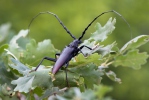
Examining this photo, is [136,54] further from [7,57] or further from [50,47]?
[7,57]

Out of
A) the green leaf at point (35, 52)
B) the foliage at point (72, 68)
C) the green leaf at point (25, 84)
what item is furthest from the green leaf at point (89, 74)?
the green leaf at point (35, 52)

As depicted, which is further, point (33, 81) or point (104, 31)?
point (104, 31)

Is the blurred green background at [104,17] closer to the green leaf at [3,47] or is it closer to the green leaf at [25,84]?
the green leaf at [3,47]

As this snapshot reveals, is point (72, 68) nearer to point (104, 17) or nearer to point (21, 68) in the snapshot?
point (21, 68)

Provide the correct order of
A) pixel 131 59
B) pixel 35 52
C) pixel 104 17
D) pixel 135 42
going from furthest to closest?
1. pixel 104 17
2. pixel 35 52
3. pixel 131 59
4. pixel 135 42

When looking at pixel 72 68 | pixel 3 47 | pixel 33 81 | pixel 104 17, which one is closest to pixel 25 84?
pixel 33 81
